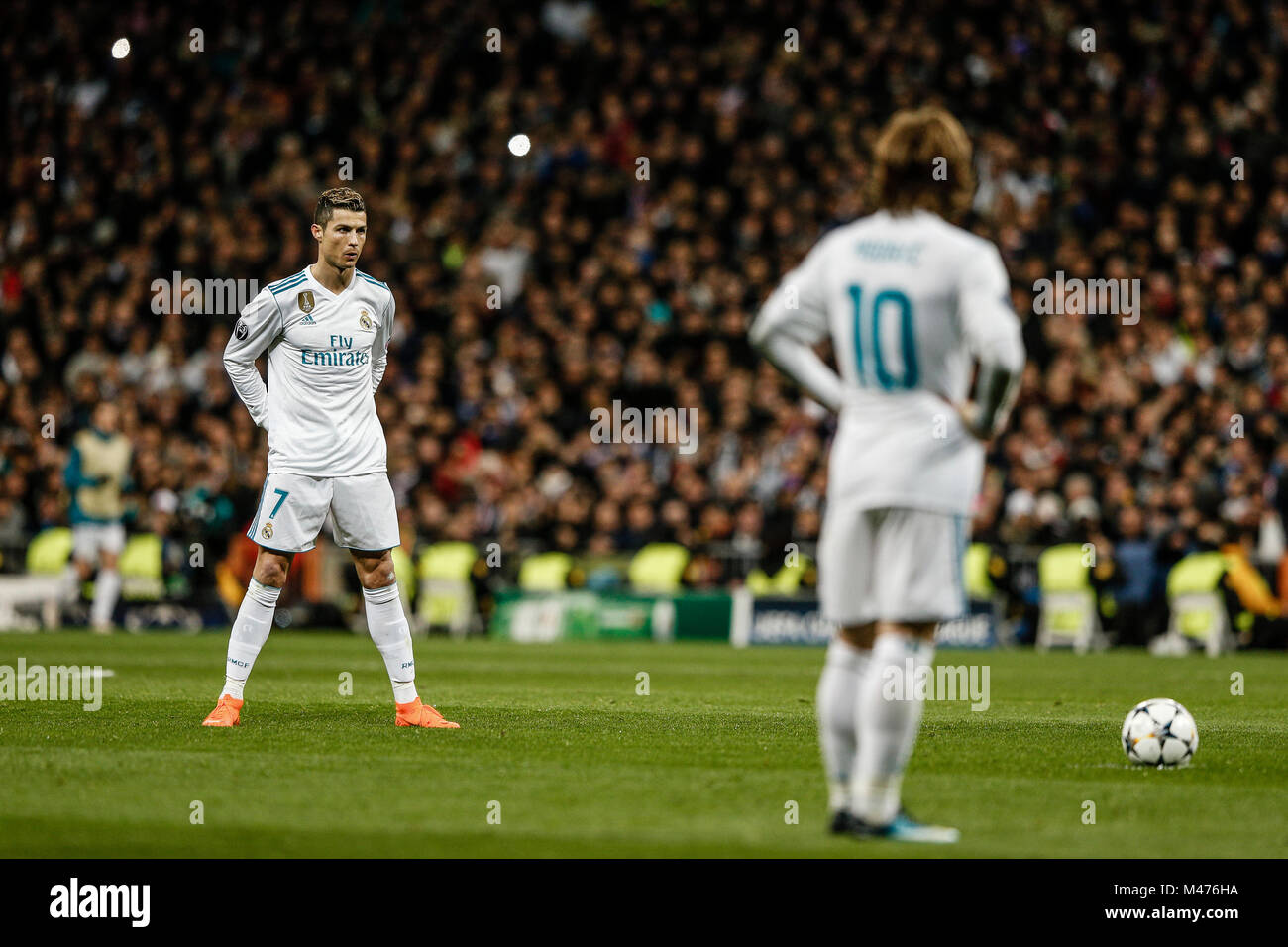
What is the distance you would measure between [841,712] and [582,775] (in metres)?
1.79

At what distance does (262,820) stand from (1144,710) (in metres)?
4.00

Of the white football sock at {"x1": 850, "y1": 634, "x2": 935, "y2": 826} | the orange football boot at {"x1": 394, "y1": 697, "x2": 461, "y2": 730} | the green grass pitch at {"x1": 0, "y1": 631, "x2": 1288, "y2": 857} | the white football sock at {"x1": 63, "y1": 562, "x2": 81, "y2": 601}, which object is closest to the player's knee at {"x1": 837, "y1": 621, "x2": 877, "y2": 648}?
the white football sock at {"x1": 850, "y1": 634, "x2": 935, "y2": 826}

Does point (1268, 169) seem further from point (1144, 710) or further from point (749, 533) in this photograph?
point (1144, 710)

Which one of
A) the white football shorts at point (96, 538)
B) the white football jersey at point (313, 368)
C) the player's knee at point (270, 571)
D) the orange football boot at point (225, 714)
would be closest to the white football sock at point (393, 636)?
the player's knee at point (270, 571)

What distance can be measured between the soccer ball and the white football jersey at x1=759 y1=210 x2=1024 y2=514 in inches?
98.4

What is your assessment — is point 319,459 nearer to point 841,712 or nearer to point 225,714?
point 225,714

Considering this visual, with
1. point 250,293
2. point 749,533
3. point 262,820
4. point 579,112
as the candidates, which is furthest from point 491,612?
point 262,820

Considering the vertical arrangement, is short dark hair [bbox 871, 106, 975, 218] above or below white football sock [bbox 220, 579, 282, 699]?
above

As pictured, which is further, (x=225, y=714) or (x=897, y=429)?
(x=225, y=714)

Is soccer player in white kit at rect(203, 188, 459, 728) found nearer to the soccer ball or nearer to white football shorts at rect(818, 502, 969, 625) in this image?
the soccer ball

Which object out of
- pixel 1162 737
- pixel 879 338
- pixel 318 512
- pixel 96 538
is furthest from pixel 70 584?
pixel 879 338

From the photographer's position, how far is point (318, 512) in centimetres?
902

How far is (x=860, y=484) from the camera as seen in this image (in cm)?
564

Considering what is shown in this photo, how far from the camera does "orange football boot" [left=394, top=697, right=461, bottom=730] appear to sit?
9039 millimetres
